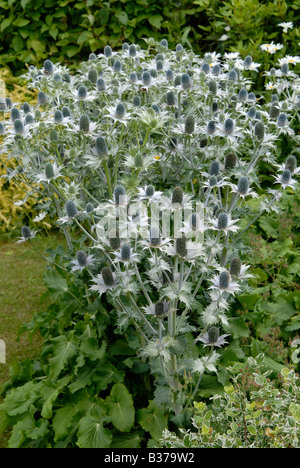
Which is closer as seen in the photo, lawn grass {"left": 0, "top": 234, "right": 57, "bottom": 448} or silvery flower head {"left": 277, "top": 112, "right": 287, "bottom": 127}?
silvery flower head {"left": 277, "top": 112, "right": 287, "bottom": 127}

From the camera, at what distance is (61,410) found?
2.70 m

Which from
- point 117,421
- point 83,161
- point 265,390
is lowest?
point 117,421

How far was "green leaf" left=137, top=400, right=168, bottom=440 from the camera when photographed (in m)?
2.48

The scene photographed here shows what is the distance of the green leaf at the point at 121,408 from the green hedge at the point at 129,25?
13.4 feet

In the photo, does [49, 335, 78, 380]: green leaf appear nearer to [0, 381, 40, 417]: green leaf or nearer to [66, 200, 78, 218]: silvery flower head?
[0, 381, 40, 417]: green leaf

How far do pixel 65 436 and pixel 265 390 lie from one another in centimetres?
124

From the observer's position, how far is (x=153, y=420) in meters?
2.54

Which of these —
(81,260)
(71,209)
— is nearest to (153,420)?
(81,260)

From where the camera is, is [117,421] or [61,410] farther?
[61,410]

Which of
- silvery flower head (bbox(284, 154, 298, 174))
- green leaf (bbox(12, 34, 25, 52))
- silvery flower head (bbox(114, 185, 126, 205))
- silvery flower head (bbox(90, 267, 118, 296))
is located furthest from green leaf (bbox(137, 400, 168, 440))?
green leaf (bbox(12, 34, 25, 52))

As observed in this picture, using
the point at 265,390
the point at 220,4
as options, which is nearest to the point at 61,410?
the point at 265,390

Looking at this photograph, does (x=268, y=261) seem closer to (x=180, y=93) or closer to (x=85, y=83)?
(x=180, y=93)

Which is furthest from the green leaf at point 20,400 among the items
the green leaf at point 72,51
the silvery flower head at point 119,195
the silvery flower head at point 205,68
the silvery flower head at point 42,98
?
the green leaf at point 72,51

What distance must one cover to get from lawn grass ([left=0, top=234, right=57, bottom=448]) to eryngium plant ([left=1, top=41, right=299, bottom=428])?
611 millimetres
